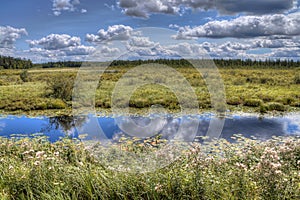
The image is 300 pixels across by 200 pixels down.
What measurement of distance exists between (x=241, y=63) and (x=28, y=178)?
67.9 m

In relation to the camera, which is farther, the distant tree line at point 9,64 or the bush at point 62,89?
the distant tree line at point 9,64

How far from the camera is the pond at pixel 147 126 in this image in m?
9.95

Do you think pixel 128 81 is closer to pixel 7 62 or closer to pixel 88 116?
pixel 88 116

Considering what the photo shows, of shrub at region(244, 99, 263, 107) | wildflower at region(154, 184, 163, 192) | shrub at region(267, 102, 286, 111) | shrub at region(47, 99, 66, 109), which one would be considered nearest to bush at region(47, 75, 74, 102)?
shrub at region(47, 99, 66, 109)

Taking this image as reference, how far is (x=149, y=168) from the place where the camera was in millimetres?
3615

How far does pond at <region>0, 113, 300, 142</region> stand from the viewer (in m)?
9.95

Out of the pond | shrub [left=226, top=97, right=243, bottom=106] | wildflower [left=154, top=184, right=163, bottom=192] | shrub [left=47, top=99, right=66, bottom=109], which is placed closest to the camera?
wildflower [left=154, top=184, right=163, bottom=192]

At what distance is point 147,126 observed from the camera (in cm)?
1120

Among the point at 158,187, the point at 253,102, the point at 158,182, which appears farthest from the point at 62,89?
the point at 158,187

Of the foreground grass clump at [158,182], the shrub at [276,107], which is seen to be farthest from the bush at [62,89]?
the foreground grass clump at [158,182]

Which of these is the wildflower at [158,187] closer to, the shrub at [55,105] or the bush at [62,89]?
the shrub at [55,105]

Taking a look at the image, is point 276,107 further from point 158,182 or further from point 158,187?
point 158,187

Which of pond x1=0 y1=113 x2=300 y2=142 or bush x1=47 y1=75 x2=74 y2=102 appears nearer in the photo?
pond x1=0 y1=113 x2=300 y2=142

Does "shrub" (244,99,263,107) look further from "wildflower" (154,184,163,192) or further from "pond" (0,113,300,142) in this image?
"wildflower" (154,184,163,192)
